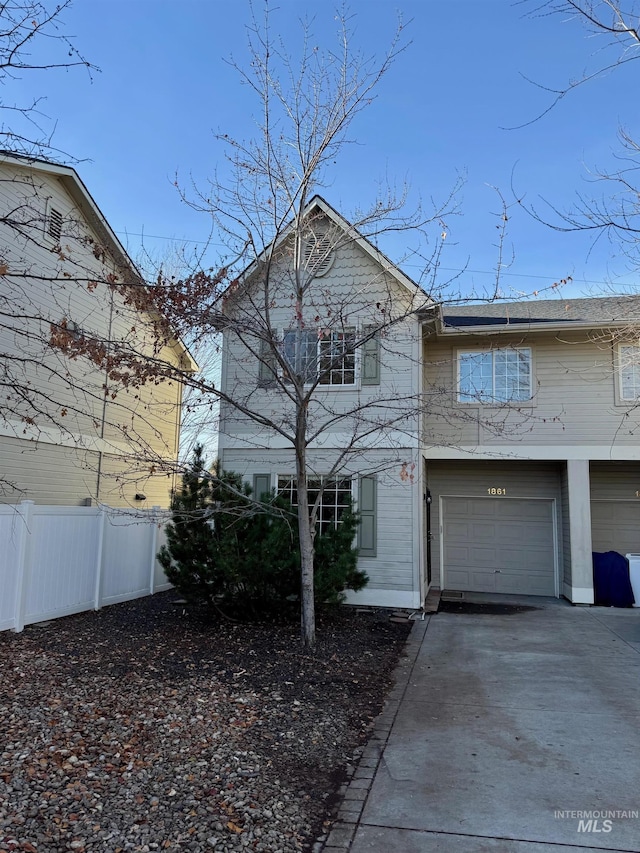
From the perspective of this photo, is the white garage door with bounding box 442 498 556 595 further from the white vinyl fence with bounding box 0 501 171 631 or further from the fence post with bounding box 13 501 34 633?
the fence post with bounding box 13 501 34 633

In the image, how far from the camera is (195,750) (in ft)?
14.0

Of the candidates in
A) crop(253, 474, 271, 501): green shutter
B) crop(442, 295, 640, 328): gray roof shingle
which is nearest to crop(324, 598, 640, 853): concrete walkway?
crop(253, 474, 271, 501): green shutter

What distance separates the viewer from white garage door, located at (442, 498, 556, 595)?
42.1 feet

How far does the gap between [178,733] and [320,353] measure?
4.43 meters

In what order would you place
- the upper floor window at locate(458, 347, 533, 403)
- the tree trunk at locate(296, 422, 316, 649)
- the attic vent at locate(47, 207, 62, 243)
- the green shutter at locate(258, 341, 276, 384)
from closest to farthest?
the attic vent at locate(47, 207, 62, 243), the tree trunk at locate(296, 422, 316, 649), the green shutter at locate(258, 341, 276, 384), the upper floor window at locate(458, 347, 533, 403)

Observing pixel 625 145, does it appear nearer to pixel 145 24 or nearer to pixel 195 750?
pixel 145 24

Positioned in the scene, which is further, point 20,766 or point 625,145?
point 625,145

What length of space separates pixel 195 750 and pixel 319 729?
3.48 ft

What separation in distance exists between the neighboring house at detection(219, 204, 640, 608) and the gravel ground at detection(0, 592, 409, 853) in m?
3.38

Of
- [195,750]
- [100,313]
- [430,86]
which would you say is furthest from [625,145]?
[100,313]

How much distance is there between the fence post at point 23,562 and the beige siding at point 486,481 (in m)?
8.01

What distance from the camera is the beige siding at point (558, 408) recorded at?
1162cm

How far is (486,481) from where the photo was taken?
13102 millimetres

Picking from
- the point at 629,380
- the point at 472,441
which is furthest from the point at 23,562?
the point at 629,380
